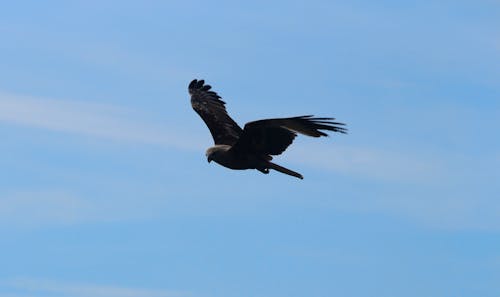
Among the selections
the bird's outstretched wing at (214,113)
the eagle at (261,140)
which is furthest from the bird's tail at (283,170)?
the bird's outstretched wing at (214,113)

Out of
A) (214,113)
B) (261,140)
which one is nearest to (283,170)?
(261,140)

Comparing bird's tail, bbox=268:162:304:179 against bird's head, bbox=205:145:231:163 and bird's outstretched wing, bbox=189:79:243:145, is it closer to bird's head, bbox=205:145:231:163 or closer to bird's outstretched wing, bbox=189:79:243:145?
bird's head, bbox=205:145:231:163

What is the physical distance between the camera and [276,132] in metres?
21.2

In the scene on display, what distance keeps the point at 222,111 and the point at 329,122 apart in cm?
724

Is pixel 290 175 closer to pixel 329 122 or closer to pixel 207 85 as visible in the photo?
pixel 329 122

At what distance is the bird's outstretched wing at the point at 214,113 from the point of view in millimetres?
25312

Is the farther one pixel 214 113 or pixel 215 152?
pixel 214 113

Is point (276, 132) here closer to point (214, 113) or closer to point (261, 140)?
point (261, 140)

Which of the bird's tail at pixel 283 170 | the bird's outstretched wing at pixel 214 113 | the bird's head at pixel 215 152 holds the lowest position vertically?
the bird's tail at pixel 283 170

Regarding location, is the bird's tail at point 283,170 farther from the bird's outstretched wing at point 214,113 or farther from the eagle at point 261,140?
the bird's outstretched wing at point 214,113

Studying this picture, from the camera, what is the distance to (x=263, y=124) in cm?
2073

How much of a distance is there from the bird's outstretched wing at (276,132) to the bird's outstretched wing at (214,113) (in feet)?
10.2

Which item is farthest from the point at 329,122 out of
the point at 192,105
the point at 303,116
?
the point at 192,105

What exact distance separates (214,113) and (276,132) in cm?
567
